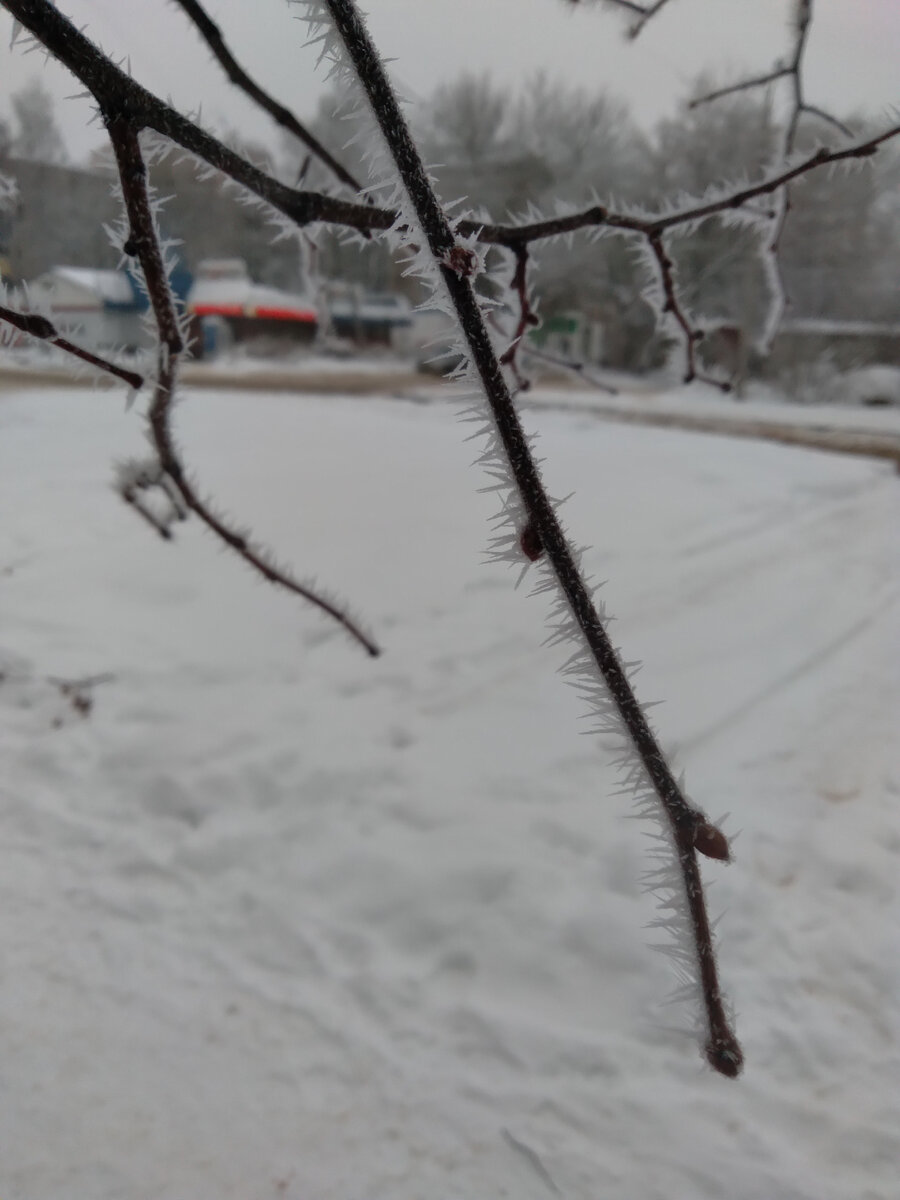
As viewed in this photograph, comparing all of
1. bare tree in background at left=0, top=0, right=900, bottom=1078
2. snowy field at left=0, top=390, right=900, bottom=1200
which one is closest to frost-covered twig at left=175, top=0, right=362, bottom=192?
bare tree in background at left=0, top=0, right=900, bottom=1078

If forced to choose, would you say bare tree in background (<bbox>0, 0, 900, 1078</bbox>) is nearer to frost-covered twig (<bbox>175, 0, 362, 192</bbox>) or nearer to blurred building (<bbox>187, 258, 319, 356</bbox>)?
frost-covered twig (<bbox>175, 0, 362, 192</bbox>)

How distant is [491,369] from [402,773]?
95 centimetres

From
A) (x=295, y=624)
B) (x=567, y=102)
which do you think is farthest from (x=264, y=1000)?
(x=567, y=102)

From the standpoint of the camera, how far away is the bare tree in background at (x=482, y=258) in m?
0.26

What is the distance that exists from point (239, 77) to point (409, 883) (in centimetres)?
84

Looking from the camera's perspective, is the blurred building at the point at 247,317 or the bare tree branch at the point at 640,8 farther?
the blurred building at the point at 247,317

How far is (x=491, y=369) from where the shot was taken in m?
0.27

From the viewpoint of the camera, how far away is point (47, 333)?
38 cm

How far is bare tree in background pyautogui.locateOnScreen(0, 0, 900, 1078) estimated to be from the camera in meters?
0.26

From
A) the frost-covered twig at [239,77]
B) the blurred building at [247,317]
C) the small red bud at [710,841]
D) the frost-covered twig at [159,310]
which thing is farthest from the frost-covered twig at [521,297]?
the blurred building at [247,317]

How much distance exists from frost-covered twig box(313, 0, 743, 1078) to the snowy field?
0.08 metres

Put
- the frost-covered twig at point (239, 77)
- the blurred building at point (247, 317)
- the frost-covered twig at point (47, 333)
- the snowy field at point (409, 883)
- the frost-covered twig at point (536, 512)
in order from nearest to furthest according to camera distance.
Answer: the frost-covered twig at point (536, 512) → the frost-covered twig at point (47, 333) → the frost-covered twig at point (239, 77) → the snowy field at point (409, 883) → the blurred building at point (247, 317)

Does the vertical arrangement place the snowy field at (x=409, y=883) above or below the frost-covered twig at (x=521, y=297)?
below

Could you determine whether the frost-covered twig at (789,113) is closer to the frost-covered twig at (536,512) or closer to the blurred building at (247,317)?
the frost-covered twig at (536,512)
